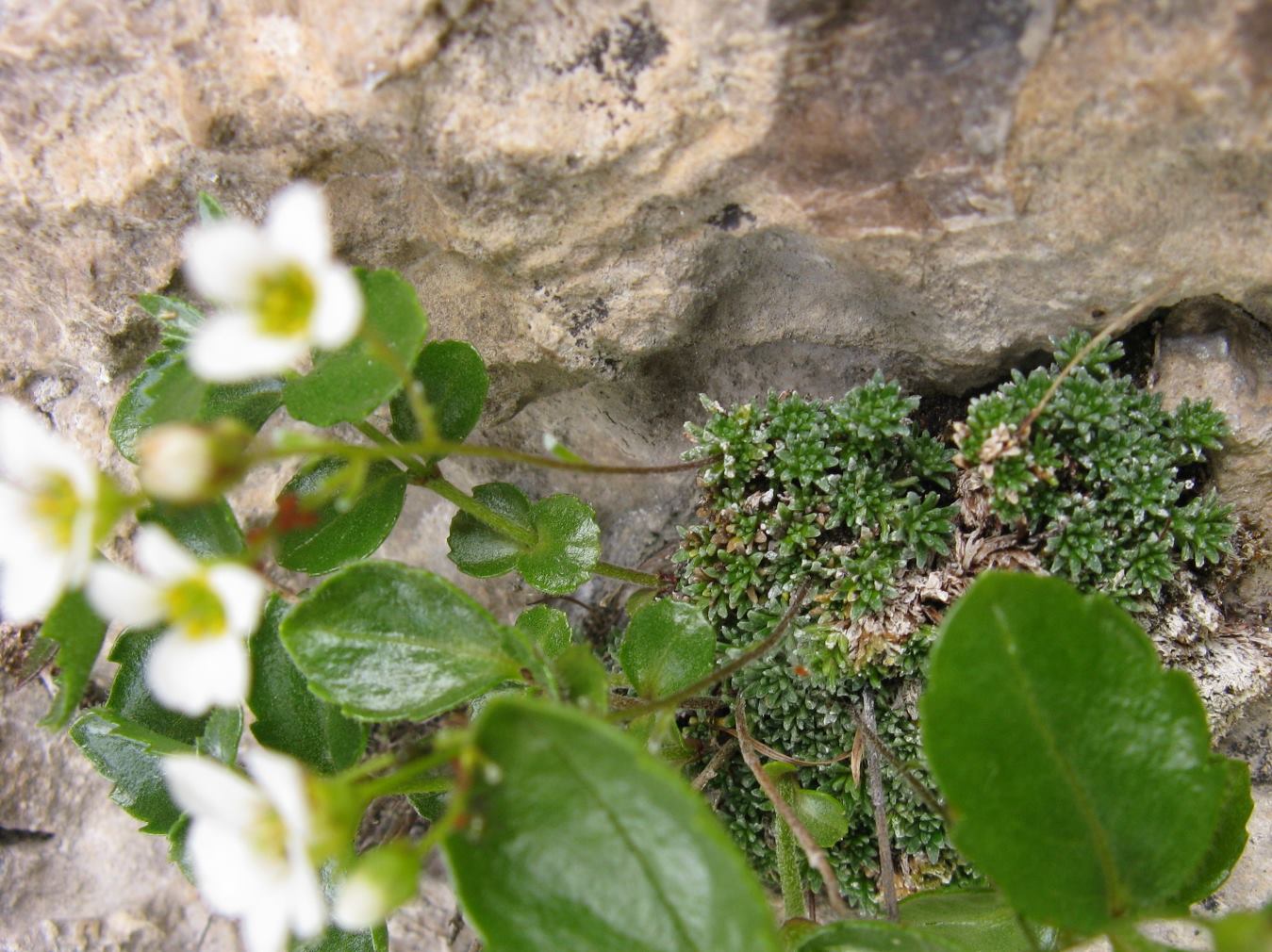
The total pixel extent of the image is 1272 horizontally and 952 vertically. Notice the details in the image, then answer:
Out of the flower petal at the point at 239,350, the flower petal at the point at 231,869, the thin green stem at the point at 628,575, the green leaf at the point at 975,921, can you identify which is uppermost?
the flower petal at the point at 239,350

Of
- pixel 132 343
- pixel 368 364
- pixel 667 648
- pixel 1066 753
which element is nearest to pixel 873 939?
pixel 1066 753

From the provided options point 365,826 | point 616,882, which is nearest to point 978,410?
point 616,882

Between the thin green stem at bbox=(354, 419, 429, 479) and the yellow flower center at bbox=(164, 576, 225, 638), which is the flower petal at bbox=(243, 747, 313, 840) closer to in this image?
the yellow flower center at bbox=(164, 576, 225, 638)

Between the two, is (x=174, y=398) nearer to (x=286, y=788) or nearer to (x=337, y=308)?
(x=337, y=308)

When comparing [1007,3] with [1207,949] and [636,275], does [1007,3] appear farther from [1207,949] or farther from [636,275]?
[1207,949]

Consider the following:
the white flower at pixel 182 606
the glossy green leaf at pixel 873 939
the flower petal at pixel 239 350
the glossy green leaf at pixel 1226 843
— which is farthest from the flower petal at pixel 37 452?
the glossy green leaf at pixel 1226 843

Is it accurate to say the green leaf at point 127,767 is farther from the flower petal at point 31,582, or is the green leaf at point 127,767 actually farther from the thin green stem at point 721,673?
the thin green stem at point 721,673
